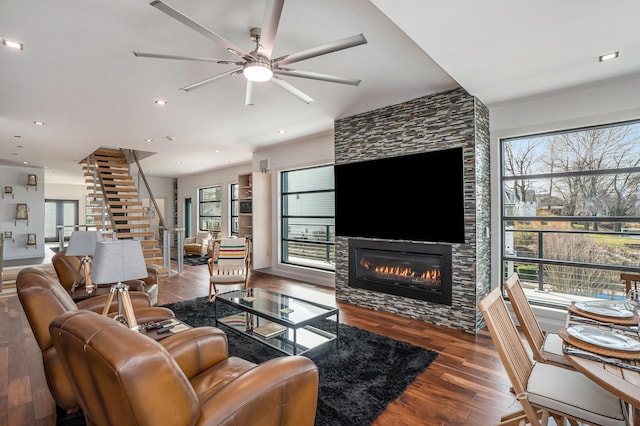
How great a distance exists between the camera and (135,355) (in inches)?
38.6

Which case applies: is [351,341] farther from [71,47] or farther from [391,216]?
[71,47]

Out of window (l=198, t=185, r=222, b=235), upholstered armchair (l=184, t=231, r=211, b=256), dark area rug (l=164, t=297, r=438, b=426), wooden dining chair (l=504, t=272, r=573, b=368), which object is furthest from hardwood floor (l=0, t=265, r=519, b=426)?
window (l=198, t=185, r=222, b=235)

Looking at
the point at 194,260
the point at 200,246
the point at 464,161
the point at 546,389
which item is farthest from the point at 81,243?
the point at 200,246

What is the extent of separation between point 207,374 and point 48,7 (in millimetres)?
2634

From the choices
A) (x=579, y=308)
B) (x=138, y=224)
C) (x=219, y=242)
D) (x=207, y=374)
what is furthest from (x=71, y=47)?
(x=138, y=224)

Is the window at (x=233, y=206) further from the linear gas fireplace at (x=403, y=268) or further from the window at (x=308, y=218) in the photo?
the linear gas fireplace at (x=403, y=268)

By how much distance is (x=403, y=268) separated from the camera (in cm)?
415

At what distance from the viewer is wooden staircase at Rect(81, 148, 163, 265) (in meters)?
7.18

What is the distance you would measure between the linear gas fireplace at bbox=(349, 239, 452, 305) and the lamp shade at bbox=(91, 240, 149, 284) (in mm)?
3065

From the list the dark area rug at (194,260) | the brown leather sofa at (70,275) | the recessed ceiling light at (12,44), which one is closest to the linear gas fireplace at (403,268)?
the brown leather sofa at (70,275)

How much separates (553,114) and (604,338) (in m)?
2.85

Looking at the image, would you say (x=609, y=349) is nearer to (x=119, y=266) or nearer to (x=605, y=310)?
(x=605, y=310)

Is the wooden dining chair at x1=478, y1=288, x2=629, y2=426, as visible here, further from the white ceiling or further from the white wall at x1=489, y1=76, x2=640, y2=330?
the white wall at x1=489, y1=76, x2=640, y2=330

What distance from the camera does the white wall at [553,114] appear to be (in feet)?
10.2
